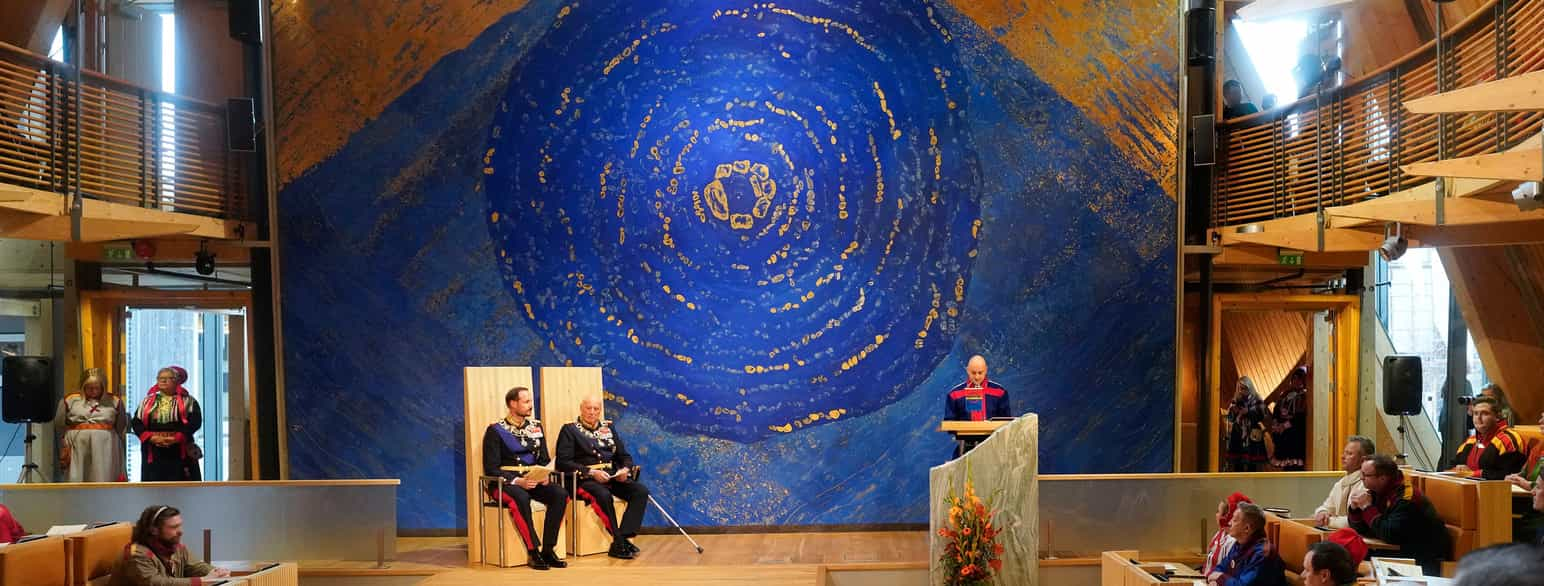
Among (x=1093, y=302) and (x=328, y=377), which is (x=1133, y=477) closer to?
(x=1093, y=302)

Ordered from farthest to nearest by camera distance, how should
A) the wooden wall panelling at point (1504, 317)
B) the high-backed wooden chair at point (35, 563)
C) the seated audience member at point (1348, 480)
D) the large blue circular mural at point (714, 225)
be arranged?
1. the wooden wall panelling at point (1504, 317)
2. the large blue circular mural at point (714, 225)
3. the seated audience member at point (1348, 480)
4. the high-backed wooden chair at point (35, 563)

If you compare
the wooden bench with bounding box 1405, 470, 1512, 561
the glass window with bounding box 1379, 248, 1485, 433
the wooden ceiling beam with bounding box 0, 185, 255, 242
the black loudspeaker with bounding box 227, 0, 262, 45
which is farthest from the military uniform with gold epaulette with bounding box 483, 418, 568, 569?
the glass window with bounding box 1379, 248, 1485, 433

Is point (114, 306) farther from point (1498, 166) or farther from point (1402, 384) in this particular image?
point (1402, 384)

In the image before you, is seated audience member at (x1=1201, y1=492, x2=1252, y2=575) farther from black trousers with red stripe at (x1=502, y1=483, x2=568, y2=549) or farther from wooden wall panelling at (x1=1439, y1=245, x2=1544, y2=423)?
wooden wall panelling at (x1=1439, y1=245, x2=1544, y2=423)

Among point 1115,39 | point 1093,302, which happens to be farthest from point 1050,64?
point 1093,302

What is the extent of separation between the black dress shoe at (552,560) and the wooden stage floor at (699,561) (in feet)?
0.23

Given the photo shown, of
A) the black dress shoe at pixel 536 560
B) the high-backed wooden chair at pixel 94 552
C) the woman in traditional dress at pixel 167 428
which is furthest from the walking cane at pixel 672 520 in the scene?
the high-backed wooden chair at pixel 94 552

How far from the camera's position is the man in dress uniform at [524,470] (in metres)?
8.14

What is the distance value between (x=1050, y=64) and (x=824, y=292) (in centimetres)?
237

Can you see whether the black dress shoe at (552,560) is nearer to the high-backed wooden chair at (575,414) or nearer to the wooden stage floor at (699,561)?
the wooden stage floor at (699,561)

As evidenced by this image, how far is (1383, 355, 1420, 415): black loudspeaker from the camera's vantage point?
→ 10062 mm

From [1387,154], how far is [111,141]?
836cm

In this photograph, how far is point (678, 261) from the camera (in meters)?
9.73

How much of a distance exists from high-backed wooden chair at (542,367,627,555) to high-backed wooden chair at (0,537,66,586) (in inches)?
120
